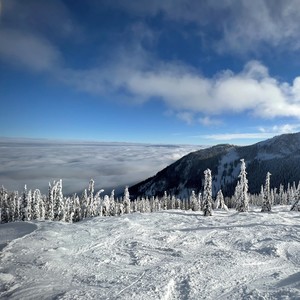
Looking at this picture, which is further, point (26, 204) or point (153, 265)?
point (26, 204)

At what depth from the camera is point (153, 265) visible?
66.2ft

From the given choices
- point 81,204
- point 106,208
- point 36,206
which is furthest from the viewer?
point 81,204

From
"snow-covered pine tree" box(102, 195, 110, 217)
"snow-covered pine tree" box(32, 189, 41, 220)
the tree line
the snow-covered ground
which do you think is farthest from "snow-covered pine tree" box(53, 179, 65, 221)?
the snow-covered ground

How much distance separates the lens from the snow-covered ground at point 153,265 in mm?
15492

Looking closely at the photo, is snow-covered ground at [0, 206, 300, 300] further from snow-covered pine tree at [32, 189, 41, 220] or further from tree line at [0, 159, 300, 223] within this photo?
snow-covered pine tree at [32, 189, 41, 220]

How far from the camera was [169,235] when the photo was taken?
96.1 feet

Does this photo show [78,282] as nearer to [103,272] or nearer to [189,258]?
[103,272]

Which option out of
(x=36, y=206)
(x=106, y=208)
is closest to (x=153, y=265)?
(x=36, y=206)

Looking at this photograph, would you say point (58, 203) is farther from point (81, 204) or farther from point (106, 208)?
point (81, 204)

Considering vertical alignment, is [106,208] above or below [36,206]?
below

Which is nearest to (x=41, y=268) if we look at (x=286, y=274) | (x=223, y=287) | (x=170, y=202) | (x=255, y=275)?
(x=223, y=287)

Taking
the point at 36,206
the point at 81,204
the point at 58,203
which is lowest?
the point at 81,204

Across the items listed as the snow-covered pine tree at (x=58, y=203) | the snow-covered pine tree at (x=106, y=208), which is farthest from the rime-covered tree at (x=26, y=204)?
the snow-covered pine tree at (x=106, y=208)

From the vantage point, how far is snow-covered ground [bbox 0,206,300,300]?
15492mm
